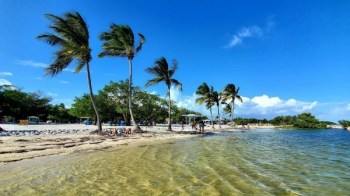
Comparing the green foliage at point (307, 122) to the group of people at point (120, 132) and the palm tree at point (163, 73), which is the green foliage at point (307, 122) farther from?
the group of people at point (120, 132)

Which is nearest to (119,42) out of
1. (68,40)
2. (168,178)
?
(68,40)

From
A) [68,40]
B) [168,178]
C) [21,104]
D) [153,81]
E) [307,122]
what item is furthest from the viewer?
[307,122]

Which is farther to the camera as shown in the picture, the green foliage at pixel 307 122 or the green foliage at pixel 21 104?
the green foliage at pixel 307 122

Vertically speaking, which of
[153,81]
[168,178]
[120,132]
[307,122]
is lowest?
[168,178]

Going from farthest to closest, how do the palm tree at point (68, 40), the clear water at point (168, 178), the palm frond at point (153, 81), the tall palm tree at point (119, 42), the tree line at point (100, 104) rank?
the tree line at point (100, 104) → the palm frond at point (153, 81) → the tall palm tree at point (119, 42) → the palm tree at point (68, 40) → the clear water at point (168, 178)

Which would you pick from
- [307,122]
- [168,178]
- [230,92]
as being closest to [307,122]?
[307,122]

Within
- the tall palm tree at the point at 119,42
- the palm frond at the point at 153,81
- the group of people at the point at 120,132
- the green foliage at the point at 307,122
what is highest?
the tall palm tree at the point at 119,42

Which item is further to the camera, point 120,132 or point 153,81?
point 153,81

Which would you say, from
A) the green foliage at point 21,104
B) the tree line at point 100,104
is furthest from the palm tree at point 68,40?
the green foliage at point 21,104

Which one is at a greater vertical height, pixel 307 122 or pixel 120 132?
pixel 307 122

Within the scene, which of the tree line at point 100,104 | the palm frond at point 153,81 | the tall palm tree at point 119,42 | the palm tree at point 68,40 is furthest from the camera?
the tree line at point 100,104

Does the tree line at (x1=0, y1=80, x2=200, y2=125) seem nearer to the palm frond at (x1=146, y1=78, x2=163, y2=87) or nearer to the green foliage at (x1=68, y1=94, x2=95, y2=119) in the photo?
the green foliage at (x1=68, y1=94, x2=95, y2=119)

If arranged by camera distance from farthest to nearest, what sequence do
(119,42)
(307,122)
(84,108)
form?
(307,122) < (84,108) < (119,42)

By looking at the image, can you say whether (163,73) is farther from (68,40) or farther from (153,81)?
(68,40)
